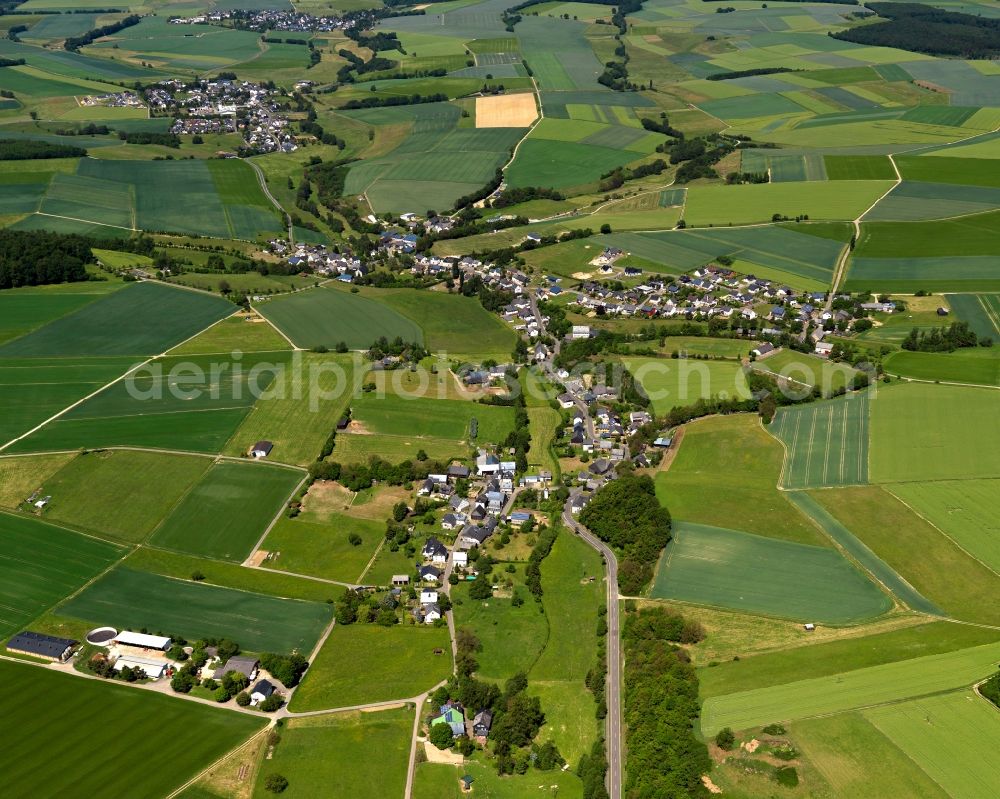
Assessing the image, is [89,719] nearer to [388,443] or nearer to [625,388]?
[388,443]

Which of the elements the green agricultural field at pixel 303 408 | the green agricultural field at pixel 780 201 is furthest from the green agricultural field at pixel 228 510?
the green agricultural field at pixel 780 201

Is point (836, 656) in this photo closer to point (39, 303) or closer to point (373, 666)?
point (373, 666)

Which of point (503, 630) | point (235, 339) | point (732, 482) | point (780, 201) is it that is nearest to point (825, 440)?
point (732, 482)

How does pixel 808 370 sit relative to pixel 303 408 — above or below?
above

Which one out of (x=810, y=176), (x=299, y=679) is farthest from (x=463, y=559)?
(x=810, y=176)

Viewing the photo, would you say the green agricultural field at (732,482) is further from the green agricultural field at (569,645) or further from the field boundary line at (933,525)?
the green agricultural field at (569,645)

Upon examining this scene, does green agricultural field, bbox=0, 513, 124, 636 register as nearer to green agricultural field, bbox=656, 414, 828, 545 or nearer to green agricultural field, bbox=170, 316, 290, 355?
green agricultural field, bbox=170, 316, 290, 355
